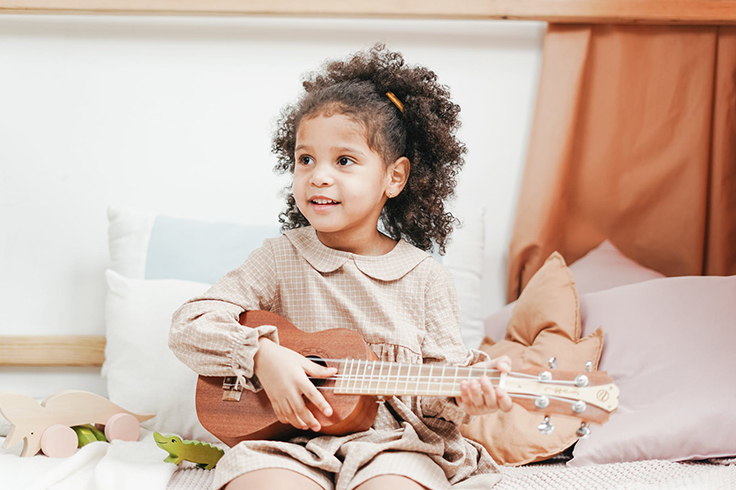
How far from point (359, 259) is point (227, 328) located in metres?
0.24

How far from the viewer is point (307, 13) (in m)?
1.61

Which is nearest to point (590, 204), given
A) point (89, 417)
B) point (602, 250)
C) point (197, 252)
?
point (602, 250)

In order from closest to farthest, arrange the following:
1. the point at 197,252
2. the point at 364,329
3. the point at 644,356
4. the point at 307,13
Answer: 1. the point at 364,329
2. the point at 644,356
3. the point at 197,252
4. the point at 307,13

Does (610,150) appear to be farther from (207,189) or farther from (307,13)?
(207,189)

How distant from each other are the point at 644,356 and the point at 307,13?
104 centimetres

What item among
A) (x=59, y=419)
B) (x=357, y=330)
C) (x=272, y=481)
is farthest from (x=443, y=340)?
(x=59, y=419)

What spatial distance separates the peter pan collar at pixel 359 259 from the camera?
109 cm

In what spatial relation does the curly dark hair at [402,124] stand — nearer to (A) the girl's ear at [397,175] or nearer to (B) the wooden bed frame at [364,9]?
(A) the girl's ear at [397,175]

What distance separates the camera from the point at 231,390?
0.98 m

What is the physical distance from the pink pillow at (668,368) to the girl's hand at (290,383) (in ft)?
1.60

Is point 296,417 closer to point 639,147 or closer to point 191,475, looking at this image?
point 191,475

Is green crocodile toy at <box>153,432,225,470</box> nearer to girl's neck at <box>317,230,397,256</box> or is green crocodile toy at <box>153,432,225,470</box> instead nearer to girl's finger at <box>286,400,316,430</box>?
girl's finger at <box>286,400,316,430</box>

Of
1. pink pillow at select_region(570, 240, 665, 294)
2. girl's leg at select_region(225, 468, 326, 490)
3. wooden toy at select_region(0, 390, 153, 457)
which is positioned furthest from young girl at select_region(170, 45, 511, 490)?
pink pillow at select_region(570, 240, 665, 294)

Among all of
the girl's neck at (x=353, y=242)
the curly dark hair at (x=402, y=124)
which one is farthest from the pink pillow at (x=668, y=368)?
the girl's neck at (x=353, y=242)
